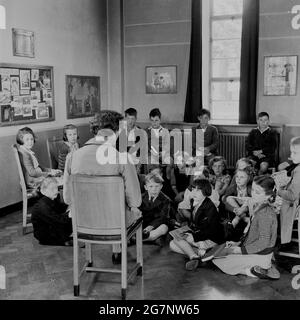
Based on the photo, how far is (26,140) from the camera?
5871mm

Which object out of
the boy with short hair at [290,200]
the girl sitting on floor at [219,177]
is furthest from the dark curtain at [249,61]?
the boy with short hair at [290,200]

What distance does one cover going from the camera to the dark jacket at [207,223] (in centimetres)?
444

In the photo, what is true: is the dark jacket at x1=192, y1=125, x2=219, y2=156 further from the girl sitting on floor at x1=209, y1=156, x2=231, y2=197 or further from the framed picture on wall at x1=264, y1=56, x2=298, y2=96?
the girl sitting on floor at x1=209, y1=156, x2=231, y2=197

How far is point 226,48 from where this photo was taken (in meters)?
8.48

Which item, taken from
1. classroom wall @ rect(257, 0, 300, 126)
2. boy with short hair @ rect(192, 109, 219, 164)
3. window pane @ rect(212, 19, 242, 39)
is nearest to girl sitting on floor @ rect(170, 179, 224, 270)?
boy with short hair @ rect(192, 109, 219, 164)

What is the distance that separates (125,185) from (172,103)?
552cm

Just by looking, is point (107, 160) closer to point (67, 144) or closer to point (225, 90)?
point (67, 144)

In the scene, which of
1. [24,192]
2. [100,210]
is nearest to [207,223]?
[100,210]

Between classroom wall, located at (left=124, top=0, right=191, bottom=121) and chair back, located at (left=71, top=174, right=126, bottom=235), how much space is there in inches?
219

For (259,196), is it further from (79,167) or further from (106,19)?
(106,19)

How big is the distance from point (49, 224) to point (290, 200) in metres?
2.65

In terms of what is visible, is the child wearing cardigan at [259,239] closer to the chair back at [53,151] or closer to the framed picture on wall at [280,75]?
the chair back at [53,151]

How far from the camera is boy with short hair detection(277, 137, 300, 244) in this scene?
159 inches
